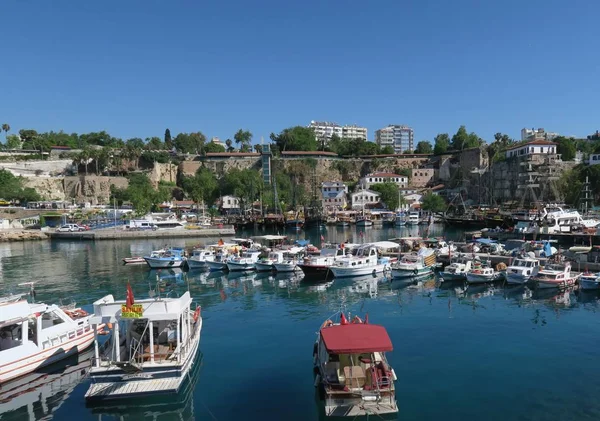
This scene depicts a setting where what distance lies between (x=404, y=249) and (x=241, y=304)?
70.5ft

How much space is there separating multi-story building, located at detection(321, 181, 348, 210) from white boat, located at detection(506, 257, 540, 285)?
69.2 m

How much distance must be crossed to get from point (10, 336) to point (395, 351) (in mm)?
→ 14896

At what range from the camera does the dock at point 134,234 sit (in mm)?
63000

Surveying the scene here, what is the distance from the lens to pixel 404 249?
41.9 metres

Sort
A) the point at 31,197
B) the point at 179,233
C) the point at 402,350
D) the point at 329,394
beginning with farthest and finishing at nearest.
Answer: the point at 31,197, the point at 179,233, the point at 402,350, the point at 329,394

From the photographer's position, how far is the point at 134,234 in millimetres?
64562

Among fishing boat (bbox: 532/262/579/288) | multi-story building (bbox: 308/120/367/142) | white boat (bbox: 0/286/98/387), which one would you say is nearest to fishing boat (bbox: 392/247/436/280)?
fishing boat (bbox: 532/262/579/288)

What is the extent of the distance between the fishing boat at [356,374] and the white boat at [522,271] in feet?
65.9

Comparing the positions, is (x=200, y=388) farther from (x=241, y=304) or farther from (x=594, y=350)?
(x=594, y=350)

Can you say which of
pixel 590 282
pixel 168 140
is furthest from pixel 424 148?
pixel 590 282

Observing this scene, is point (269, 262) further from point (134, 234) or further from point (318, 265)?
point (134, 234)

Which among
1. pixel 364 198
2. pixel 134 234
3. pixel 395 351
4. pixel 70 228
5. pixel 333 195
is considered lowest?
pixel 395 351

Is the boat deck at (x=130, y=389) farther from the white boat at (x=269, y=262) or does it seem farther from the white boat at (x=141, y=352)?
the white boat at (x=269, y=262)

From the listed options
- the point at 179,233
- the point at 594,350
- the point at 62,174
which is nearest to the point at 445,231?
the point at 179,233
